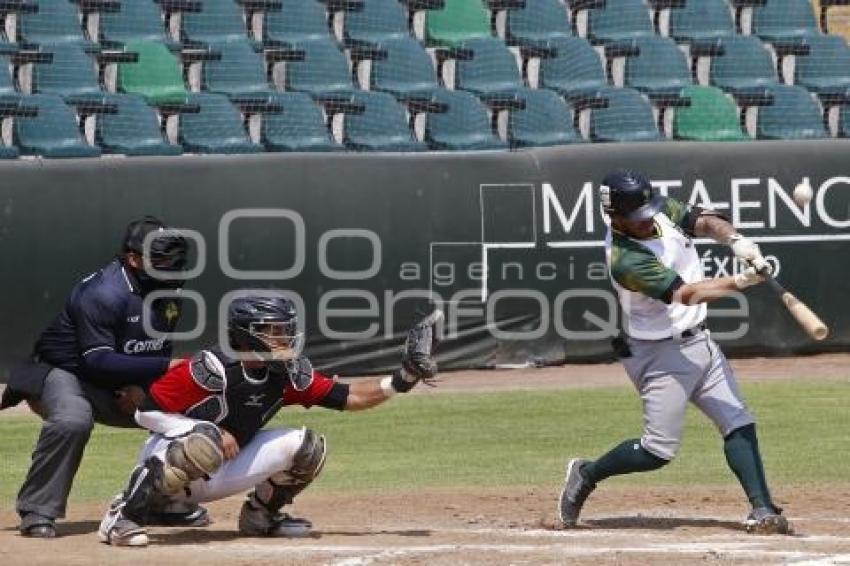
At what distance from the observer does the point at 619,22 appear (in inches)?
747

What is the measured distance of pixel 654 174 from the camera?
1666 centimetres

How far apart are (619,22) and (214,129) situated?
15.9 ft

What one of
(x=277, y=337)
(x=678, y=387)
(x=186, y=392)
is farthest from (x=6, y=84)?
(x=678, y=387)

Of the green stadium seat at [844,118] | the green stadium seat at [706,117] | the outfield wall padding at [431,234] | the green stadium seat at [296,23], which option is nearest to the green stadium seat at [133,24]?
the green stadium seat at [296,23]

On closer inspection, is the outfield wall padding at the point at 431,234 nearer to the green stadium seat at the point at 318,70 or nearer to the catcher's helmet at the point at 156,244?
the green stadium seat at the point at 318,70

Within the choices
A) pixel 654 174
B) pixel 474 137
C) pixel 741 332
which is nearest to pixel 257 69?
pixel 474 137

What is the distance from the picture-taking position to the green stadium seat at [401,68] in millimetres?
17719

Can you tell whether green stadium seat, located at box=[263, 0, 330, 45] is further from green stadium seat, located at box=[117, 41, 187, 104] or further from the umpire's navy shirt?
the umpire's navy shirt

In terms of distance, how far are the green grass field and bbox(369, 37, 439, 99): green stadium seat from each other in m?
3.84

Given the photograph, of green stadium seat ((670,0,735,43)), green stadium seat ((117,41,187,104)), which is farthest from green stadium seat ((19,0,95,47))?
green stadium seat ((670,0,735,43))

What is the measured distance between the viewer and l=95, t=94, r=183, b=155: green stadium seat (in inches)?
632

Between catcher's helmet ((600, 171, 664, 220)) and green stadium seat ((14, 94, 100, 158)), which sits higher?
catcher's helmet ((600, 171, 664, 220))

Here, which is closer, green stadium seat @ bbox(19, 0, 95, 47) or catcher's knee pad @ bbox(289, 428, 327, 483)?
catcher's knee pad @ bbox(289, 428, 327, 483)

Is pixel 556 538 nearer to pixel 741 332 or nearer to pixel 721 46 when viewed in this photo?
pixel 741 332
